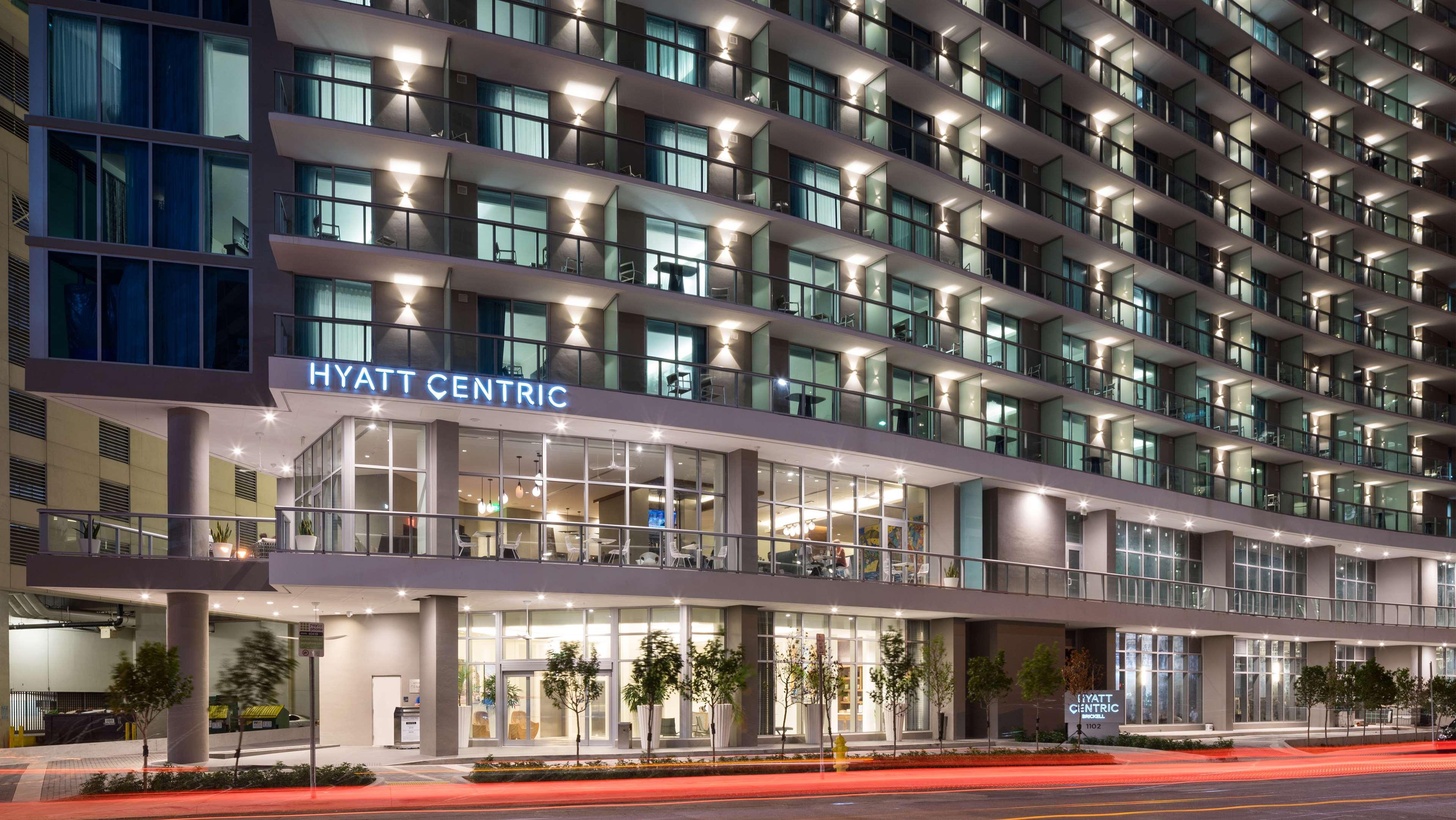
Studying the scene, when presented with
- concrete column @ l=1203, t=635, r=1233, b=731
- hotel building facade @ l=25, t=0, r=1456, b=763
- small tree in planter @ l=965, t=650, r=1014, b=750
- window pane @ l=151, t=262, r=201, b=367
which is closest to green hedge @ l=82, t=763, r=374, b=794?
hotel building facade @ l=25, t=0, r=1456, b=763

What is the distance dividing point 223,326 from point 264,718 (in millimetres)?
17899

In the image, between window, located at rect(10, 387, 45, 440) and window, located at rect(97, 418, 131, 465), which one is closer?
window, located at rect(10, 387, 45, 440)

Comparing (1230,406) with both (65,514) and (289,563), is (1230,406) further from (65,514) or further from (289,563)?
(65,514)

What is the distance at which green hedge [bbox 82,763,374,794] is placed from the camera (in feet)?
80.6

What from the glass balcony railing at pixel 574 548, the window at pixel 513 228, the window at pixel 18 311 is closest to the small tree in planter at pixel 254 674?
the glass balcony railing at pixel 574 548

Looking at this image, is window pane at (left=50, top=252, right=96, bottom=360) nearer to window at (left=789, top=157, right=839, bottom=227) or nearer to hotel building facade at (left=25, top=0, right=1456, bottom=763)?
hotel building facade at (left=25, top=0, right=1456, bottom=763)

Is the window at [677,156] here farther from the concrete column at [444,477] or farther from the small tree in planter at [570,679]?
the small tree in planter at [570,679]

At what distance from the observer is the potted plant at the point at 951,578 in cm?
4316

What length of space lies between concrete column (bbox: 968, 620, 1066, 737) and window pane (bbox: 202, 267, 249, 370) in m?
26.6

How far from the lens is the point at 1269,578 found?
63000 millimetres

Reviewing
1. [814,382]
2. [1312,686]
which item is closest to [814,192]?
[814,382]

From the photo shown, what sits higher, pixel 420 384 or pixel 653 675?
pixel 420 384

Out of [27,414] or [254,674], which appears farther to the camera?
[27,414]

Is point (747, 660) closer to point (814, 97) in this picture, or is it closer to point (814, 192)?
point (814, 192)
